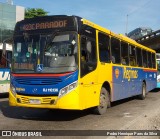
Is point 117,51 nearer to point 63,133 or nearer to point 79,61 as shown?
point 79,61

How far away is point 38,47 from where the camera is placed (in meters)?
9.55

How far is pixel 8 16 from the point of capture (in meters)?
59.2

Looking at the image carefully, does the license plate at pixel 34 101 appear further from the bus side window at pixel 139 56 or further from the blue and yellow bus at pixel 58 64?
the bus side window at pixel 139 56

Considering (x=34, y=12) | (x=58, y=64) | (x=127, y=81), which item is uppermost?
(x=34, y=12)

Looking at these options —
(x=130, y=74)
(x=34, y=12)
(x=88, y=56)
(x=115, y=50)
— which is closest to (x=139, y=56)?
(x=130, y=74)

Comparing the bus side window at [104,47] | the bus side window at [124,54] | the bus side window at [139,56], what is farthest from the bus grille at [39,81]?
the bus side window at [139,56]

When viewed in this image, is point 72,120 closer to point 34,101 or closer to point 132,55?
point 34,101

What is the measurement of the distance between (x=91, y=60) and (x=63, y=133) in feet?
9.15

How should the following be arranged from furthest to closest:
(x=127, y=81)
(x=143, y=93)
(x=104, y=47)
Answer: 1. (x=143, y=93)
2. (x=127, y=81)
3. (x=104, y=47)

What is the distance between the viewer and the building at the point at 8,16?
57.9m

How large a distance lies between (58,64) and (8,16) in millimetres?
52027

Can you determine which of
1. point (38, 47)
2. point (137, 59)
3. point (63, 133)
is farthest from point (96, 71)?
point (137, 59)

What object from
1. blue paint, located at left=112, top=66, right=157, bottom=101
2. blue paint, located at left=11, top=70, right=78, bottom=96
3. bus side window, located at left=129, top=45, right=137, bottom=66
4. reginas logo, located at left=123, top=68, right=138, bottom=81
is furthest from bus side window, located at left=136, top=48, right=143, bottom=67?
blue paint, located at left=11, top=70, right=78, bottom=96

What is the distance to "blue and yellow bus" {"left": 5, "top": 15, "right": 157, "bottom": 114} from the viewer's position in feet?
30.2
